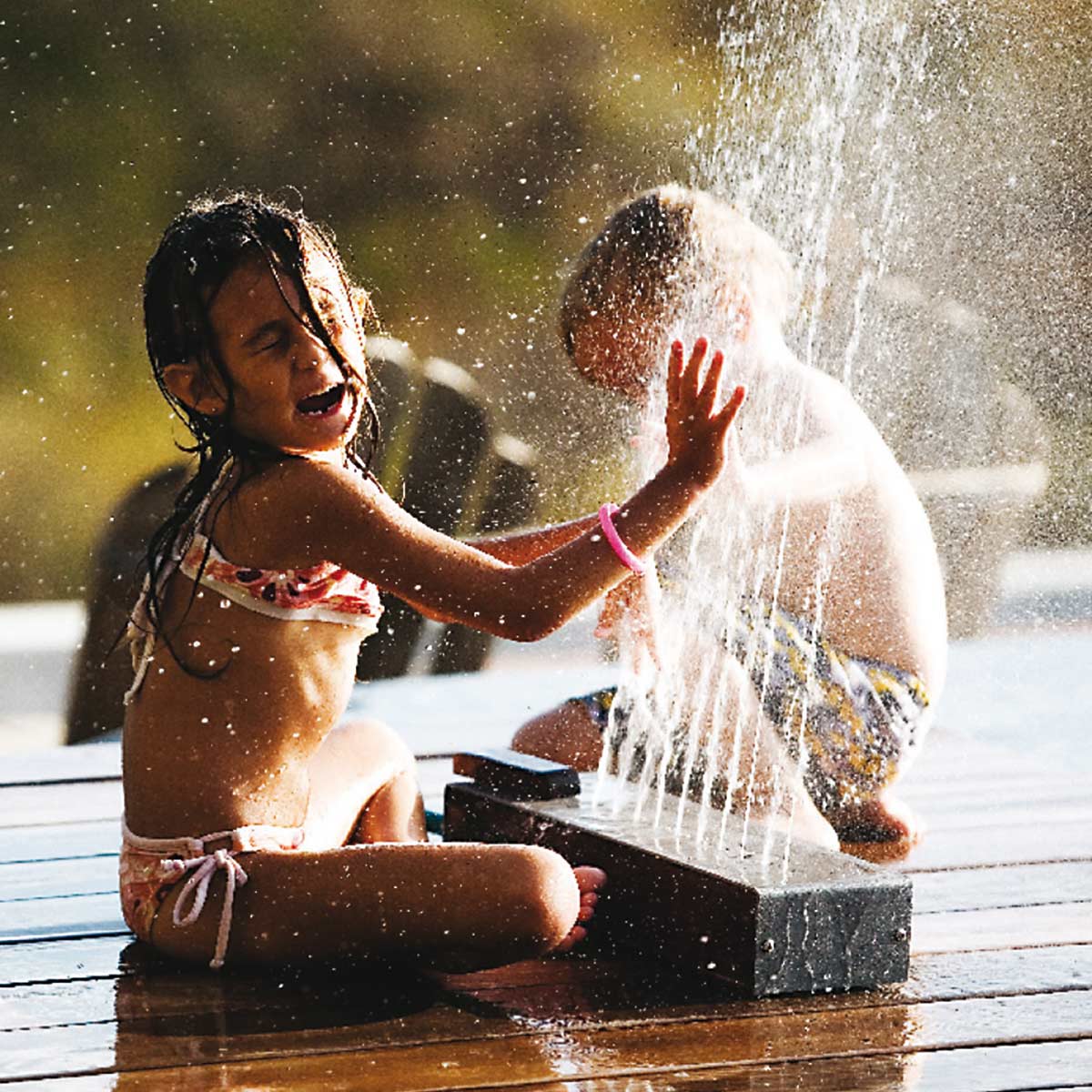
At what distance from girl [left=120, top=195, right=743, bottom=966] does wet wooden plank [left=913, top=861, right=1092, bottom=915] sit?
0.46 metres

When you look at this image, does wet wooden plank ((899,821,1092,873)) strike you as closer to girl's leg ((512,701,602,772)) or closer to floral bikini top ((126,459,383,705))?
girl's leg ((512,701,602,772))

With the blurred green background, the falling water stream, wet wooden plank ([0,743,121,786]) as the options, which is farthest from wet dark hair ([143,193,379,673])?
the blurred green background

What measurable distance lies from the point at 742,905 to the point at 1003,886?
2.01ft

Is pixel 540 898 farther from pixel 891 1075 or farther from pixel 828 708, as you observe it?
pixel 828 708

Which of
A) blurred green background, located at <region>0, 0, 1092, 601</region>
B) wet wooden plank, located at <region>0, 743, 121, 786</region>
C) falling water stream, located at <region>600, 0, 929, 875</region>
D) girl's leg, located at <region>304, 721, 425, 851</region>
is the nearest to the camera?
girl's leg, located at <region>304, 721, 425, 851</region>

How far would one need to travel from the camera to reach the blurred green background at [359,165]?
4691mm

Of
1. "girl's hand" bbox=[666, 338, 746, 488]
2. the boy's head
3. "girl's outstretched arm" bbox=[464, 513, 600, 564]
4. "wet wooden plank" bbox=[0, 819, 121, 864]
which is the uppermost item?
the boy's head

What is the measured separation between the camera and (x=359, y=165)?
16.0ft

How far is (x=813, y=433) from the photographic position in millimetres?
2662

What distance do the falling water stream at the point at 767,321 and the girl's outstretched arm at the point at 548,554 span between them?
1.10 ft

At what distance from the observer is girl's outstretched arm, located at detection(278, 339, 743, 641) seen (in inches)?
75.5

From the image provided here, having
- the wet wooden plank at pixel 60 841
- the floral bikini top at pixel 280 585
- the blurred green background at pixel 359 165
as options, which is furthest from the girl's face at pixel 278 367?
the blurred green background at pixel 359 165

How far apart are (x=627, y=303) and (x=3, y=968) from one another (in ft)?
4.49

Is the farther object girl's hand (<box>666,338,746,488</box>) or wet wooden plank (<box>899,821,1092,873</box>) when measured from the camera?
wet wooden plank (<box>899,821,1092,873</box>)
